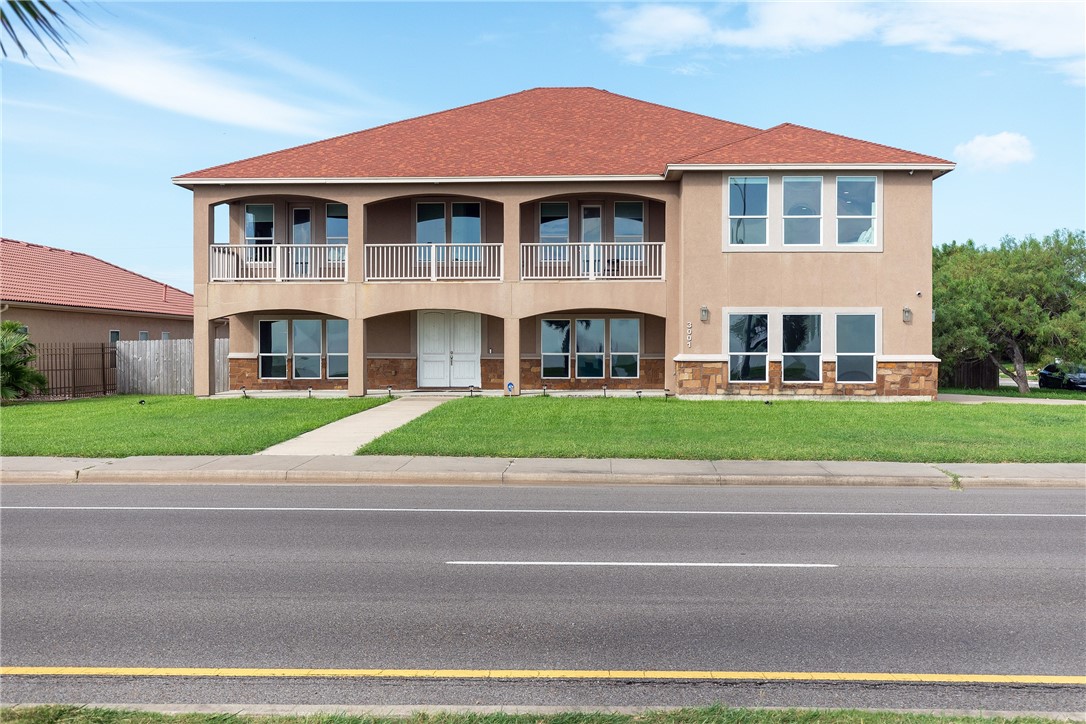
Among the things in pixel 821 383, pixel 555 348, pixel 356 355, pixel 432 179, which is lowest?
pixel 821 383

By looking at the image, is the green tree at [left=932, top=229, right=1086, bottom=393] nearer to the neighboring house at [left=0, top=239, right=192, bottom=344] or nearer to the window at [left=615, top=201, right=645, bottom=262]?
the window at [left=615, top=201, right=645, bottom=262]

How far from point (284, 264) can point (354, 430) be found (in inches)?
362

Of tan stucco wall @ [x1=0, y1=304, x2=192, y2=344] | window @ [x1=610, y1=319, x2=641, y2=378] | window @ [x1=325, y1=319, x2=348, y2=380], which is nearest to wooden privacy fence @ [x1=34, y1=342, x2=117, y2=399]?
tan stucco wall @ [x1=0, y1=304, x2=192, y2=344]

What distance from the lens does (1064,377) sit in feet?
127

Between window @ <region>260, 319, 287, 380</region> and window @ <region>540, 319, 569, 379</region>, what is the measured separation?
26.7ft

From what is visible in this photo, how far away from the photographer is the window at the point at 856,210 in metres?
22.6

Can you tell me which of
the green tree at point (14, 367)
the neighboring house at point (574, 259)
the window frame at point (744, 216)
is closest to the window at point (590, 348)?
the neighboring house at point (574, 259)

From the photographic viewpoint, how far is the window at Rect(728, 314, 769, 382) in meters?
22.9

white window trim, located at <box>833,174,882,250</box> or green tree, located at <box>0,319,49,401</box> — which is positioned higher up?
white window trim, located at <box>833,174,882,250</box>

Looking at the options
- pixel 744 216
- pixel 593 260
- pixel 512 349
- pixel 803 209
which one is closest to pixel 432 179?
pixel 593 260

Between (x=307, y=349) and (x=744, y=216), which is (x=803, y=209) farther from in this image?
(x=307, y=349)

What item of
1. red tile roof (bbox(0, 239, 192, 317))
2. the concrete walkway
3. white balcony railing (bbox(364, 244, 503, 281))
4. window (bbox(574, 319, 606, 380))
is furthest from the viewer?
red tile roof (bbox(0, 239, 192, 317))

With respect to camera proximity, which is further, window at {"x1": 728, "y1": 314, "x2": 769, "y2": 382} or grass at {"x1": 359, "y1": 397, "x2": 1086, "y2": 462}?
window at {"x1": 728, "y1": 314, "x2": 769, "y2": 382}

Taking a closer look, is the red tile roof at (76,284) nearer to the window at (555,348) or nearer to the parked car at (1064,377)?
the window at (555,348)
